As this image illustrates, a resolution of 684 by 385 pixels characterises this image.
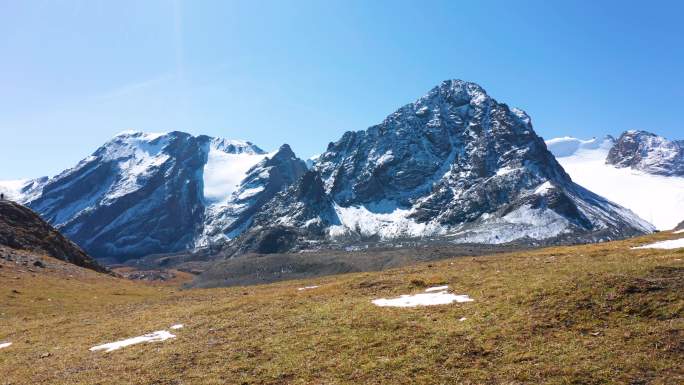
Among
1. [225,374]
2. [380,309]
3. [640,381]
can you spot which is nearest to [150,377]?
[225,374]

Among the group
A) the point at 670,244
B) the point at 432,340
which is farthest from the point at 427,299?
the point at 670,244

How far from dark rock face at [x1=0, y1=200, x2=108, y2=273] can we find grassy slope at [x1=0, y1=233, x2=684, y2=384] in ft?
322

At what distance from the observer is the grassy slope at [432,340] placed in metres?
22.6

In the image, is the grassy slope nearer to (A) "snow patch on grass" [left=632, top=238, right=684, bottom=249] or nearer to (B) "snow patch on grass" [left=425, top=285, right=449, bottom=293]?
(B) "snow patch on grass" [left=425, top=285, right=449, bottom=293]

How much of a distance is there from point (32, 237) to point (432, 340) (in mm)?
141891

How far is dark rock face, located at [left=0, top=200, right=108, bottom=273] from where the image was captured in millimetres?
126875

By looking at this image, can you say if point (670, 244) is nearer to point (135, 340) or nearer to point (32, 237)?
point (135, 340)

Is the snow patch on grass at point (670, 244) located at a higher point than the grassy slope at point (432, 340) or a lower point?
higher

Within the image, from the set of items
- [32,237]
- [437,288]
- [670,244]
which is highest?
[32,237]

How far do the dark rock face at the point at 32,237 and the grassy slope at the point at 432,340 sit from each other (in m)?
98.2

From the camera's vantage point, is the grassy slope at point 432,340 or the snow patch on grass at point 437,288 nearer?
the grassy slope at point 432,340

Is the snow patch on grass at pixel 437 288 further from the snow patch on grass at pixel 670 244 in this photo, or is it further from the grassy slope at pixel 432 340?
the snow patch on grass at pixel 670 244

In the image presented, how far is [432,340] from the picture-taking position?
27.2 m

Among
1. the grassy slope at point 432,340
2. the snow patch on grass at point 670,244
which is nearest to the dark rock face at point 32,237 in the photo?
the grassy slope at point 432,340
